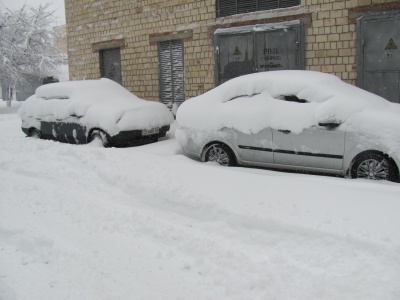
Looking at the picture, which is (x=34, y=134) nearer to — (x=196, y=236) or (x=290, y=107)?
(x=290, y=107)

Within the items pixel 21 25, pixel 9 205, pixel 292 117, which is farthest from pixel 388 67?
pixel 21 25

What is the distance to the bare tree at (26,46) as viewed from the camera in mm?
24234

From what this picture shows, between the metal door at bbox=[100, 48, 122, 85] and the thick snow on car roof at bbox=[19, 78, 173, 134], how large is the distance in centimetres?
349

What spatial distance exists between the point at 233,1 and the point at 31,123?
6377 mm

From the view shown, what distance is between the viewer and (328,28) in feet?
29.8

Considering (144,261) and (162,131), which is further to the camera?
(162,131)

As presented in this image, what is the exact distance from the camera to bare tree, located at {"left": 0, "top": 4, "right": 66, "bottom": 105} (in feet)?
79.5

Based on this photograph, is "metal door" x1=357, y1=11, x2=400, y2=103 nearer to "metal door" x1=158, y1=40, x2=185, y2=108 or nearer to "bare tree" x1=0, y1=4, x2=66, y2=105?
"metal door" x1=158, y1=40, x2=185, y2=108

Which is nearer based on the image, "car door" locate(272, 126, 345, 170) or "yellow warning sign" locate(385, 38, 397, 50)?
"car door" locate(272, 126, 345, 170)

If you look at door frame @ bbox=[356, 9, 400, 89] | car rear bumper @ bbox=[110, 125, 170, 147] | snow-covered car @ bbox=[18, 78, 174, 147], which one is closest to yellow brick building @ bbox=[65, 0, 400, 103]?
door frame @ bbox=[356, 9, 400, 89]

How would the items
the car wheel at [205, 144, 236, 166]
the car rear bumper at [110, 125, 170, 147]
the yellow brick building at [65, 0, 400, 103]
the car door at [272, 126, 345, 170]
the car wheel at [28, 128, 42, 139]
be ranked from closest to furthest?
1. the car door at [272, 126, 345, 170]
2. the car wheel at [205, 144, 236, 166]
3. the car rear bumper at [110, 125, 170, 147]
4. the yellow brick building at [65, 0, 400, 103]
5. the car wheel at [28, 128, 42, 139]

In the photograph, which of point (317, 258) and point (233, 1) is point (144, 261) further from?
point (233, 1)

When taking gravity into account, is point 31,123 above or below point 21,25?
below

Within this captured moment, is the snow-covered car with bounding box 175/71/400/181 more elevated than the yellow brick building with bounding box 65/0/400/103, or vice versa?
the yellow brick building with bounding box 65/0/400/103
